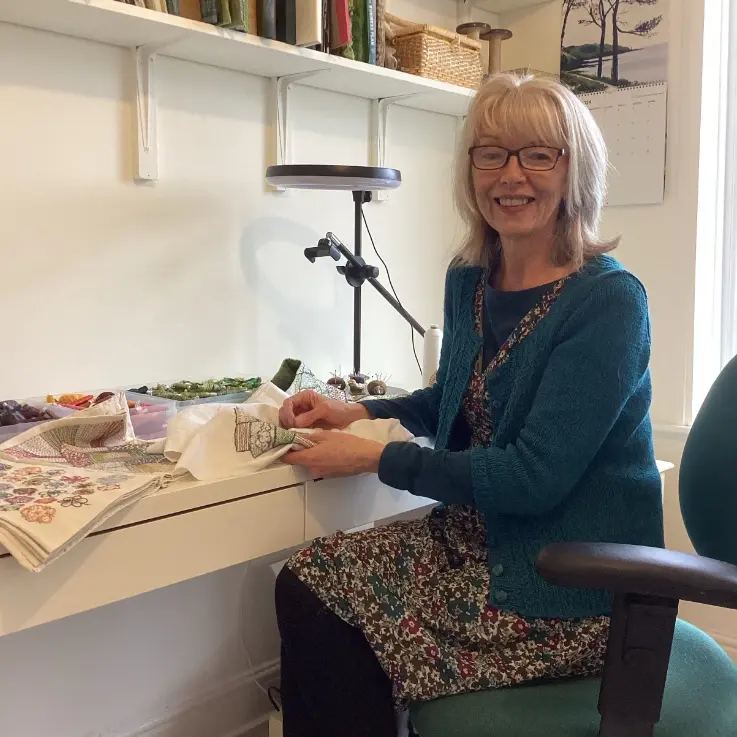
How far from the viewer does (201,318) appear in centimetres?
180

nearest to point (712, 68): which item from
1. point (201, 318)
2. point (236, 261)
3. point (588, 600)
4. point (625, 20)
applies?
point (625, 20)

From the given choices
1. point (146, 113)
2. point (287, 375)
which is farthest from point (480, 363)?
point (146, 113)

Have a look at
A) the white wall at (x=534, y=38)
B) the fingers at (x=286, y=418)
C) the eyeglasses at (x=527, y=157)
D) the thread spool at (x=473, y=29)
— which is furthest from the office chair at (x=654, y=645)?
the white wall at (x=534, y=38)

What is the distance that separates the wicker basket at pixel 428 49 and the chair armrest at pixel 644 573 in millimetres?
1450

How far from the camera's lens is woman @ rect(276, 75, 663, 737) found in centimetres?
103

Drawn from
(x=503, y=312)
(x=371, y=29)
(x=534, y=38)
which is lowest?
(x=503, y=312)

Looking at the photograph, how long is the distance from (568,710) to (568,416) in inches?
13.9

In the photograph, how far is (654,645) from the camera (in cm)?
83

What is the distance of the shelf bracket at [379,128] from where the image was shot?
212 centimetres

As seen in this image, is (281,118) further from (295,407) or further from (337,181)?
(295,407)

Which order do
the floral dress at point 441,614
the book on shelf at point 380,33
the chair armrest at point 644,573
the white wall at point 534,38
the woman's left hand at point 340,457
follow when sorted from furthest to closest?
the white wall at point 534,38 → the book on shelf at point 380,33 → the woman's left hand at point 340,457 → the floral dress at point 441,614 → the chair armrest at point 644,573

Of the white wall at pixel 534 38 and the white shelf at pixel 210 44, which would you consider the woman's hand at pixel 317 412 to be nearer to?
the white shelf at pixel 210 44

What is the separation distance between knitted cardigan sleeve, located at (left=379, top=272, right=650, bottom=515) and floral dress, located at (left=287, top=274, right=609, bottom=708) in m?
0.10

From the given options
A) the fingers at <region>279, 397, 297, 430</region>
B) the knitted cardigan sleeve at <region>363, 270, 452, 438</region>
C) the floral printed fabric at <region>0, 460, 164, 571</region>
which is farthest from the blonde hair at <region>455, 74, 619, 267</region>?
the floral printed fabric at <region>0, 460, 164, 571</region>
